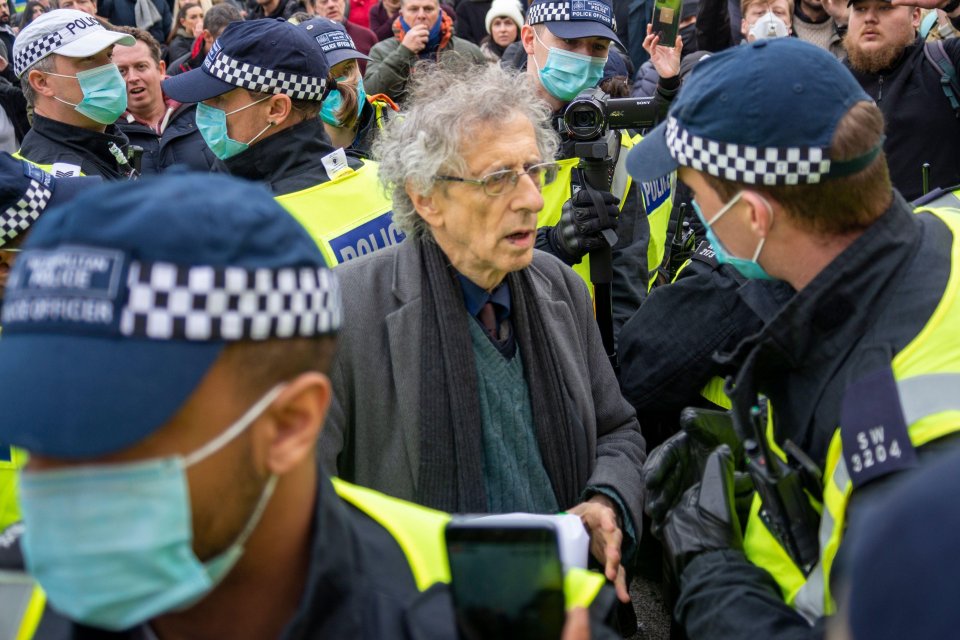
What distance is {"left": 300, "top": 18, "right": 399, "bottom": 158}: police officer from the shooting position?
16.6 feet

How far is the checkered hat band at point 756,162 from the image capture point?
6.66ft

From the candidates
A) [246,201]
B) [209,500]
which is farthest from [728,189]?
[209,500]

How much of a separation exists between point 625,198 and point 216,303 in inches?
122

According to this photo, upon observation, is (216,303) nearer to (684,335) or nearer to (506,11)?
(684,335)

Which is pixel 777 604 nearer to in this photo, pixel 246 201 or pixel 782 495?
pixel 782 495

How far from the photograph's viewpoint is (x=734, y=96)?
209cm

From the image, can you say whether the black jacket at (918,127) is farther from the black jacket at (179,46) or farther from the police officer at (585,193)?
the black jacket at (179,46)

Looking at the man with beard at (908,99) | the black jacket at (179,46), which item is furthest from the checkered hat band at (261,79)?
the black jacket at (179,46)

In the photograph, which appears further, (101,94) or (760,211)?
(101,94)

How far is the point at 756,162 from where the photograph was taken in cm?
207

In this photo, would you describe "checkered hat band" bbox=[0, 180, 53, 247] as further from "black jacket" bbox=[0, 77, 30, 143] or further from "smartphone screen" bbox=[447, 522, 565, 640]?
"black jacket" bbox=[0, 77, 30, 143]

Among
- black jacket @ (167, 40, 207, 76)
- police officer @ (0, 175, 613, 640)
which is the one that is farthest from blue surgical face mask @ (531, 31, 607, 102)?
black jacket @ (167, 40, 207, 76)

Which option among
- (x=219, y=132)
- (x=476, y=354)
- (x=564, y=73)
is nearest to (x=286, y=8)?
(x=564, y=73)

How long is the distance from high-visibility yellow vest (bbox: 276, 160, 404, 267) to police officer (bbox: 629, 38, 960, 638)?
1.59 meters
